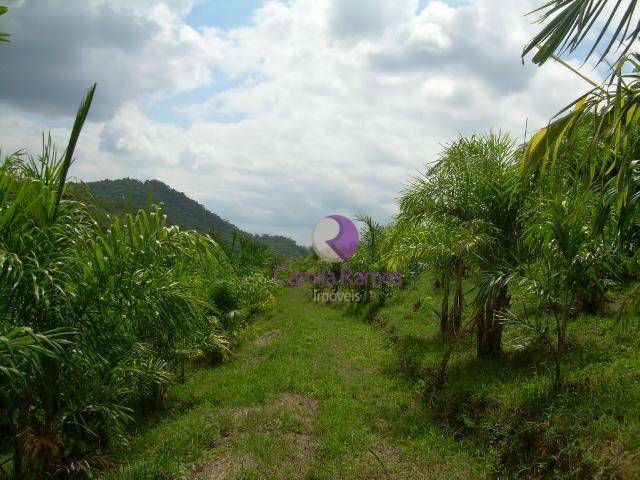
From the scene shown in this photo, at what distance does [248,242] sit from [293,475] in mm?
16025

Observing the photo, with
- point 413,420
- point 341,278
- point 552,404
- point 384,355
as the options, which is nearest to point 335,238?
point 341,278

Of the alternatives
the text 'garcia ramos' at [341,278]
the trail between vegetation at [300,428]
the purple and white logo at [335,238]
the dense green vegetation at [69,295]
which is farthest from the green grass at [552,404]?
the purple and white logo at [335,238]

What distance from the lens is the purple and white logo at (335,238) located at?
20573 mm

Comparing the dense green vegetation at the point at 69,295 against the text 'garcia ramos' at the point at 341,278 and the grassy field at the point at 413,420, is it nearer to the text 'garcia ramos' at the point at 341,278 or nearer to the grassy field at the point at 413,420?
the grassy field at the point at 413,420

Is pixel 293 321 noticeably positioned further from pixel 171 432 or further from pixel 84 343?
pixel 84 343

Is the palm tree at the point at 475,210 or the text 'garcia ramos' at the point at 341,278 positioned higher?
the palm tree at the point at 475,210

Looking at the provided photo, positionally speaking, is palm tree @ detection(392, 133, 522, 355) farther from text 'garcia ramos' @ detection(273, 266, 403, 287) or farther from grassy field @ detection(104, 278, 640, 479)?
text 'garcia ramos' @ detection(273, 266, 403, 287)

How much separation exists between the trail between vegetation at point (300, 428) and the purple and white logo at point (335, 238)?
1126 cm

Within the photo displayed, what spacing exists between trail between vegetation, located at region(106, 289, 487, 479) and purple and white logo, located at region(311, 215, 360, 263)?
36.9 ft

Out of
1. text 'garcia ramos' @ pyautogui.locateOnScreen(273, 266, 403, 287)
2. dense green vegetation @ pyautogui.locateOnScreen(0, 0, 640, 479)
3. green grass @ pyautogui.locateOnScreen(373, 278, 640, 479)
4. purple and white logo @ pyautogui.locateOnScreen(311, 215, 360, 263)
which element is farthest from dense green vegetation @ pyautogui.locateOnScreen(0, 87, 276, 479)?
purple and white logo @ pyautogui.locateOnScreen(311, 215, 360, 263)

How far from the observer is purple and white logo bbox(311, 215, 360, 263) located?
20.6 metres

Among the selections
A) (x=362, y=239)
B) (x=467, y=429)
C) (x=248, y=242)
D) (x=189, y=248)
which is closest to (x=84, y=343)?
(x=189, y=248)

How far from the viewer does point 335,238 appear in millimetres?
21812

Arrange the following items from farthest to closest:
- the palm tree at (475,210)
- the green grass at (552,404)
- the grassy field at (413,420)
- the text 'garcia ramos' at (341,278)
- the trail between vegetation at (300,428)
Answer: the text 'garcia ramos' at (341,278)
the palm tree at (475,210)
the trail between vegetation at (300,428)
the grassy field at (413,420)
the green grass at (552,404)
